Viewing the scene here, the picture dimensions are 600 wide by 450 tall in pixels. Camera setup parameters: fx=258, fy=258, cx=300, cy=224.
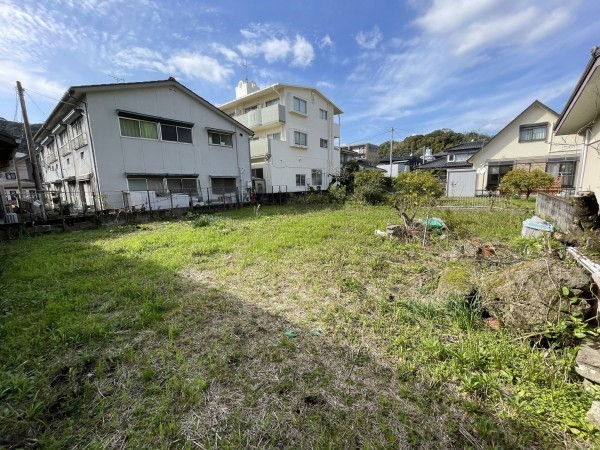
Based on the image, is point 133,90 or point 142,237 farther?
point 133,90

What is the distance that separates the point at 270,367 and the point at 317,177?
70.1 ft

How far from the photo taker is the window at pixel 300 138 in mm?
19900

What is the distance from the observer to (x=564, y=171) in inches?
640

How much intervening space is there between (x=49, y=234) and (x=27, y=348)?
808 centimetres

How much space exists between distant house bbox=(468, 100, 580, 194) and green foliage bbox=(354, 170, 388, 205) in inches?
353

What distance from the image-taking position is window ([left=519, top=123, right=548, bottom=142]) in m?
17.1

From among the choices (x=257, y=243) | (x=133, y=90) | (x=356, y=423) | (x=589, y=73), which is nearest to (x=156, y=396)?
(x=356, y=423)

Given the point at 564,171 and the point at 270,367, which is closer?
the point at 270,367

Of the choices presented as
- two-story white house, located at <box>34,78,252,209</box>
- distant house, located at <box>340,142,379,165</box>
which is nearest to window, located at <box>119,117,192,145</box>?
two-story white house, located at <box>34,78,252,209</box>

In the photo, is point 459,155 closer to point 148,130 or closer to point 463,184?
point 463,184

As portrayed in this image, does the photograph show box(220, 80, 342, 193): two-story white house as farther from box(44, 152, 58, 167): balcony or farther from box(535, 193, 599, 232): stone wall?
box(535, 193, 599, 232): stone wall

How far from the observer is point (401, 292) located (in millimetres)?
3709

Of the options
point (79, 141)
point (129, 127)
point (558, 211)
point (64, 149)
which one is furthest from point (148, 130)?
point (558, 211)

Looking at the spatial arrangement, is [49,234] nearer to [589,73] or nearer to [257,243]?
[257,243]
